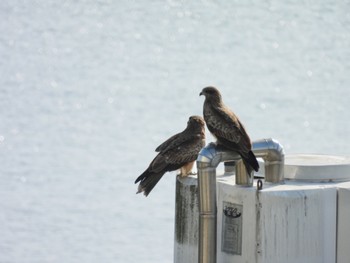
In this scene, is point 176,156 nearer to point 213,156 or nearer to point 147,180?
point 147,180

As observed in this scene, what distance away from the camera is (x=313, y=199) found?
23.6ft

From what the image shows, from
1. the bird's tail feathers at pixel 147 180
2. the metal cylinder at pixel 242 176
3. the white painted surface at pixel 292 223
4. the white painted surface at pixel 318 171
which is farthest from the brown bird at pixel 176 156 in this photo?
the white painted surface at pixel 292 223

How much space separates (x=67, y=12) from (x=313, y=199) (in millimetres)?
14985

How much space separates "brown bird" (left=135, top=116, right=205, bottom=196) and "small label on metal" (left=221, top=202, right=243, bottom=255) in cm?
130

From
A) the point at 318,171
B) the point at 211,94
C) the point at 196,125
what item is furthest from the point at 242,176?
the point at 196,125

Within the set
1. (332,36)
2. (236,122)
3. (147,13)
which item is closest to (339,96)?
(332,36)

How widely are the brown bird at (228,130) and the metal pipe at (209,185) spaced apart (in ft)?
0.24

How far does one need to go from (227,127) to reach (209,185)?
478mm

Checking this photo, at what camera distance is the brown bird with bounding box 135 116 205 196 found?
8.93m

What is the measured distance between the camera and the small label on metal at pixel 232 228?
7267 millimetres

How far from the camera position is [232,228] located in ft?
24.0

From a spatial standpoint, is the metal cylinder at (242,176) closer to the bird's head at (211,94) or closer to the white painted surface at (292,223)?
the white painted surface at (292,223)

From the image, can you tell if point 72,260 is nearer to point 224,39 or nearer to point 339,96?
point 339,96

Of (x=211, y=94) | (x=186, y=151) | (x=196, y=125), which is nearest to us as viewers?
(x=211, y=94)
